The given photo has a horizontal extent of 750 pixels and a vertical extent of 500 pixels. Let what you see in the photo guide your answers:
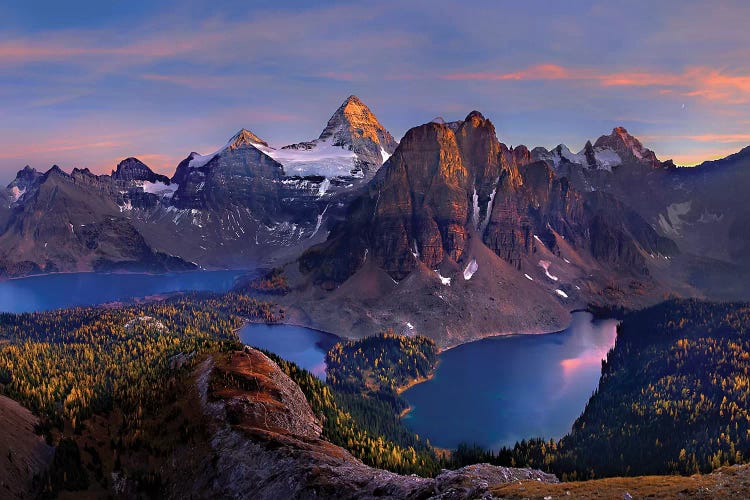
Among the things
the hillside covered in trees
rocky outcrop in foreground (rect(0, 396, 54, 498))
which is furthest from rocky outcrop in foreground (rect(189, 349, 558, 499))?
the hillside covered in trees

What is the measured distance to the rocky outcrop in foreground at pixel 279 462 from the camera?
2803 inches

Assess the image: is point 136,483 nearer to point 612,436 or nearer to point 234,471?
point 234,471

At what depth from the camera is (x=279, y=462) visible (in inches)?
3302

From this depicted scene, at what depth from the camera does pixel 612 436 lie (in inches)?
6102

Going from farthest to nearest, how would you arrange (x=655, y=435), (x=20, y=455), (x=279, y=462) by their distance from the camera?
(x=655, y=435) → (x=20, y=455) → (x=279, y=462)

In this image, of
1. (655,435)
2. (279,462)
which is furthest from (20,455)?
(655,435)

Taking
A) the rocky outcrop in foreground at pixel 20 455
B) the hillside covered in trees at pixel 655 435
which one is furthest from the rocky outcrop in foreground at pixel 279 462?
the hillside covered in trees at pixel 655 435

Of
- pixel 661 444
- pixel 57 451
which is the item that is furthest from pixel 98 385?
pixel 661 444

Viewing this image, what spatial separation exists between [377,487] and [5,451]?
66.6 m

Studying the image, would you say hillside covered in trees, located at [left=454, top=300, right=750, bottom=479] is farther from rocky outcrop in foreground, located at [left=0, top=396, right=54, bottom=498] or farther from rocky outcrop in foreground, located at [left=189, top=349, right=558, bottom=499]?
rocky outcrop in foreground, located at [left=0, top=396, right=54, bottom=498]

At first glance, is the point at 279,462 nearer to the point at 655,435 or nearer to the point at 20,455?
the point at 20,455

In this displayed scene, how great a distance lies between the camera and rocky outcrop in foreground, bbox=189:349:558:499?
7119 cm

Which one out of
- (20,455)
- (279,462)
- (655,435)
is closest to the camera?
(279,462)

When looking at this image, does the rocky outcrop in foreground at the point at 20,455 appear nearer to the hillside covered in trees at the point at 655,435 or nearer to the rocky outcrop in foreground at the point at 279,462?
the rocky outcrop in foreground at the point at 279,462
